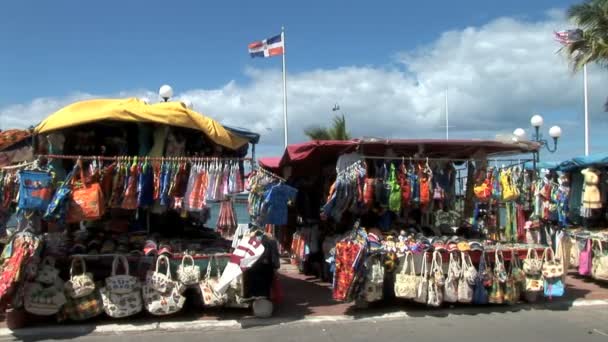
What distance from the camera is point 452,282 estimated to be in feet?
24.4

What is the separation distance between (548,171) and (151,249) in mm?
9870

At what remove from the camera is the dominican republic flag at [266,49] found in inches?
745

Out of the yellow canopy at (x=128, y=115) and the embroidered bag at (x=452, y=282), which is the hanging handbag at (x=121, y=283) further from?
the embroidered bag at (x=452, y=282)

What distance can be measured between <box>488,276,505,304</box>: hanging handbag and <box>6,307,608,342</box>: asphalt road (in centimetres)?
24

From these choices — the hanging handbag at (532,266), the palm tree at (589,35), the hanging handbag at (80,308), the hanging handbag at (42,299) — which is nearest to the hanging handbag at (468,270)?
the hanging handbag at (532,266)

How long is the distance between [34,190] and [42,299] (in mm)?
1379

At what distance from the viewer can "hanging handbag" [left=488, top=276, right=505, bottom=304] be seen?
24.8ft

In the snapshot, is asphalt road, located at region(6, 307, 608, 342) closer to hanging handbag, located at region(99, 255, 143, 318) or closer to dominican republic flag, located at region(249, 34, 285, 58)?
hanging handbag, located at region(99, 255, 143, 318)

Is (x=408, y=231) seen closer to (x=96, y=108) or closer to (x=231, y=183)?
(x=231, y=183)

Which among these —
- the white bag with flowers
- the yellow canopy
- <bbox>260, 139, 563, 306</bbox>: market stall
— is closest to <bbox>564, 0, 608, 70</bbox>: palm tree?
<bbox>260, 139, 563, 306</bbox>: market stall

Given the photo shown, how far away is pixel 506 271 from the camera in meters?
7.91

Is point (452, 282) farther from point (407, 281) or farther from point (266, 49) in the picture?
point (266, 49)

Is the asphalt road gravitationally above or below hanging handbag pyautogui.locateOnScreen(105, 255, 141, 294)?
below

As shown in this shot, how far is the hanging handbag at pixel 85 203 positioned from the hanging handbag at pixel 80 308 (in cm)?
105
